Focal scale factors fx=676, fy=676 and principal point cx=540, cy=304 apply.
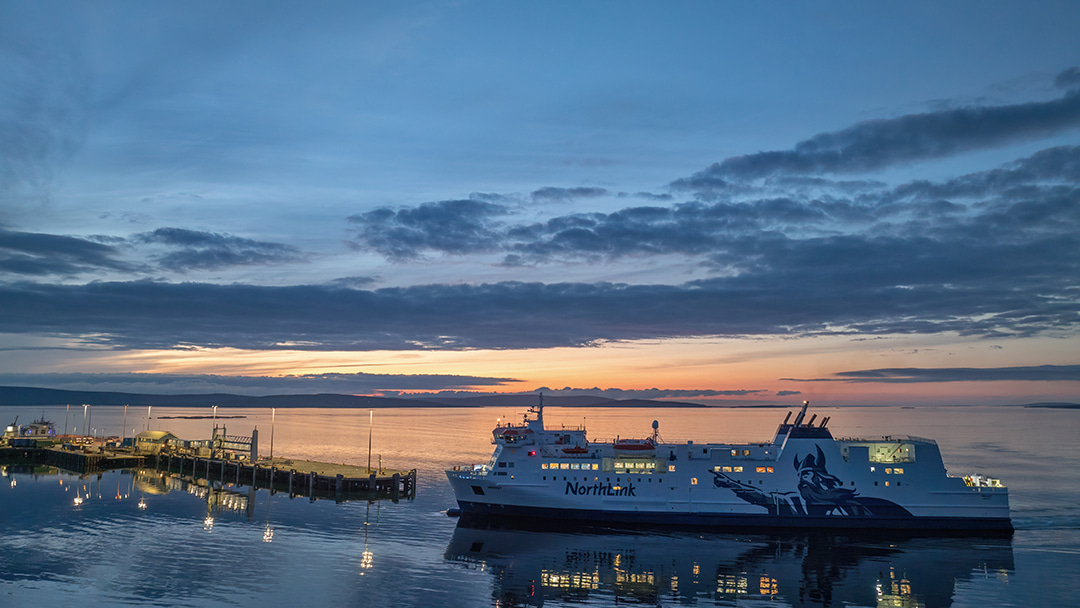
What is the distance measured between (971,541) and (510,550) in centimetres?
3216

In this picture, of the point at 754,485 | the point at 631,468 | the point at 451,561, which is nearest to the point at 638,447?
the point at 631,468

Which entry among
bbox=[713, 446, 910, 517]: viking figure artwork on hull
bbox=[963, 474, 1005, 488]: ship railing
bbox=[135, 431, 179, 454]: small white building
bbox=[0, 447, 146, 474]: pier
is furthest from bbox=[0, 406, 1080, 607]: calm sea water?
bbox=[135, 431, 179, 454]: small white building

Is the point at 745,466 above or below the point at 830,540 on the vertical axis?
above

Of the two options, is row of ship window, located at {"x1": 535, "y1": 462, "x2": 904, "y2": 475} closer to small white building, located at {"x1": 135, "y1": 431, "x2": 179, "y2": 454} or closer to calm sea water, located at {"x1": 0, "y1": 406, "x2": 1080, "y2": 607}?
calm sea water, located at {"x1": 0, "y1": 406, "x2": 1080, "y2": 607}

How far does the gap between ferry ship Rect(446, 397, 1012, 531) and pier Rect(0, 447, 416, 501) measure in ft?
61.0

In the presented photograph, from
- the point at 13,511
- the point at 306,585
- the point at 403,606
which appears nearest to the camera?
the point at 403,606

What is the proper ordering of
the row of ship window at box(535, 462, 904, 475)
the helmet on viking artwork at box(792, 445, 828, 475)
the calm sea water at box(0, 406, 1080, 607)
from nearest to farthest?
1. the calm sea water at box(0, 406, 1080, 607)
2. the helmet on viking artwork at box(792, 445, 828, 475)
3. the row of ship window at box(535, 462, 904, 475)

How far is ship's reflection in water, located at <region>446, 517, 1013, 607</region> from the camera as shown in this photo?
1406 inches

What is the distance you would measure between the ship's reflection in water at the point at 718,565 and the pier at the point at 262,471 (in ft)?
55.4

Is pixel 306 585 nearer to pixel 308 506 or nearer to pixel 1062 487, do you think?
pixel 308 506

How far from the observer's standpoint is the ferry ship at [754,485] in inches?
1875

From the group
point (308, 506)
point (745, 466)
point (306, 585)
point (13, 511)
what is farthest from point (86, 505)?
point (745, 466)

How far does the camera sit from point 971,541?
155 feet

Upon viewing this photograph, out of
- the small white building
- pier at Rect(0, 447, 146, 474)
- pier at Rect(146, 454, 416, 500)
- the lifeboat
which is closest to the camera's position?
the lifeboat
